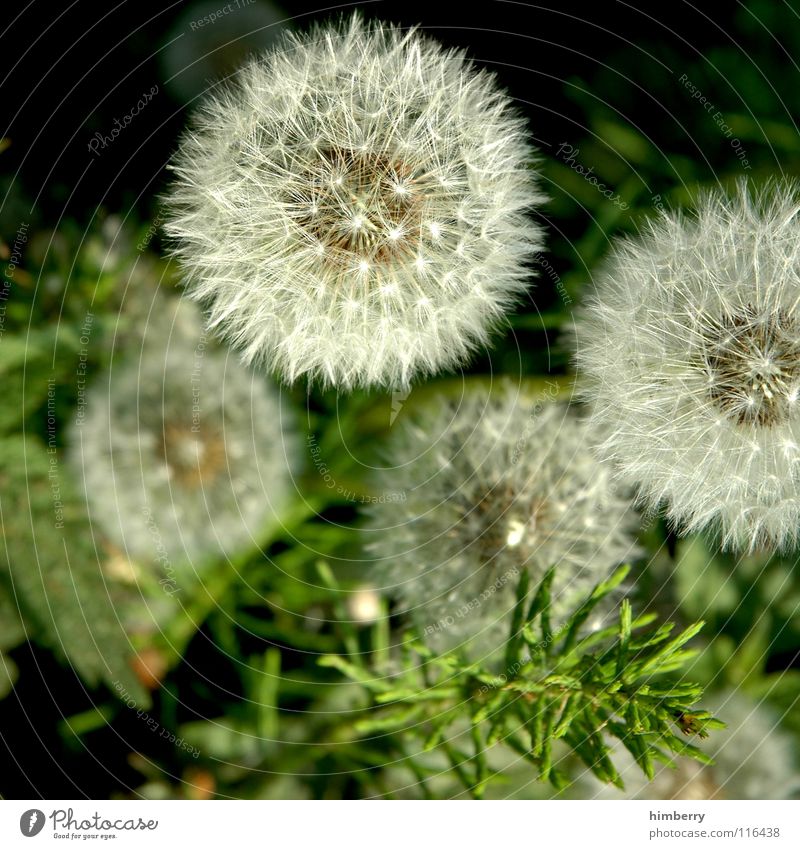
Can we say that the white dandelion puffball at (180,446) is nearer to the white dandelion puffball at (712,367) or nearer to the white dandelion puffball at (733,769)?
the white dandelion puffball at (712,367)

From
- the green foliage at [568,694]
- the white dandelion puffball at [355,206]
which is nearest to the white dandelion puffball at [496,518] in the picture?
the green foliage at [568,694]

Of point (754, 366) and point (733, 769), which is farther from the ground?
point (754, 366)

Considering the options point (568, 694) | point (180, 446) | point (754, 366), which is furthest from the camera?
point (180, 446)

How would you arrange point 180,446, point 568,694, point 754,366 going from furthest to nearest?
1. point 180,446
2. point 568,694
3. point 754,366

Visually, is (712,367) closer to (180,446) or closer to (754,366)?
(754,366)

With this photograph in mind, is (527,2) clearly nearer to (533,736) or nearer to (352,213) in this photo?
(352,213)

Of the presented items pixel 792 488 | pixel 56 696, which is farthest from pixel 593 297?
pixel 56 696
